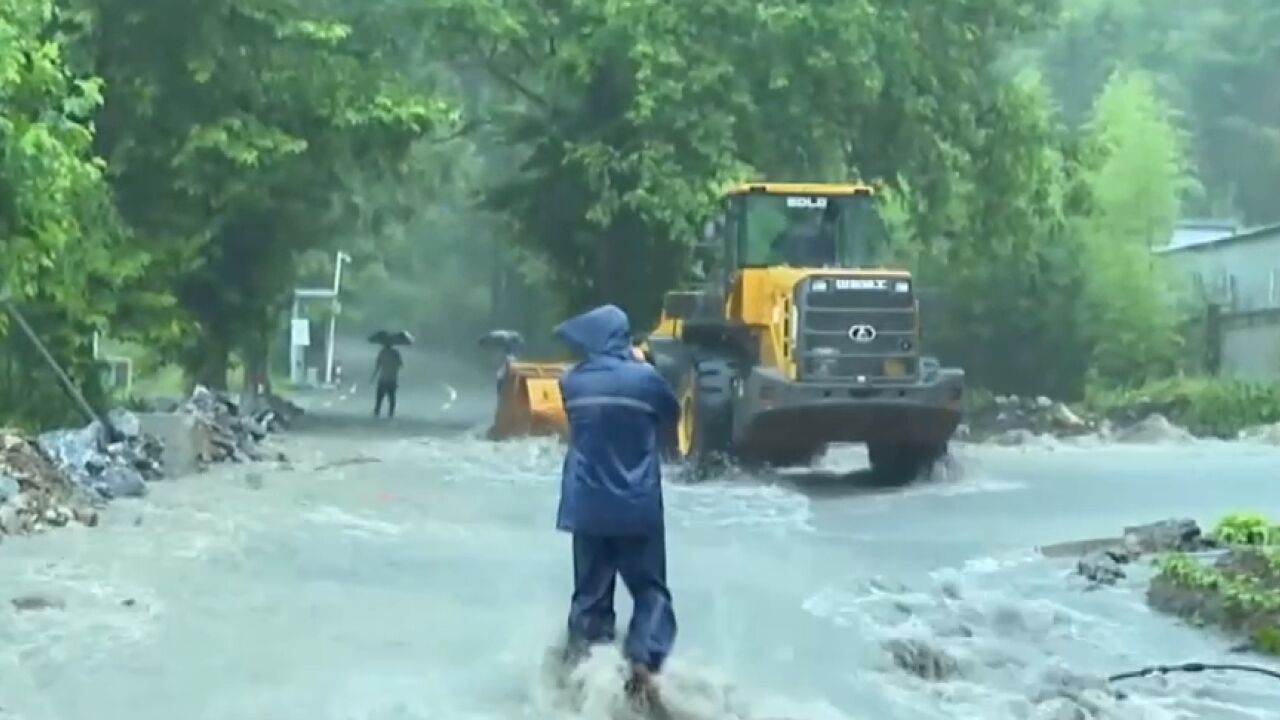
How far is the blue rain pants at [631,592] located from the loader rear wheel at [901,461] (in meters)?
14.8

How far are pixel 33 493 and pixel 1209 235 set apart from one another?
169 feet

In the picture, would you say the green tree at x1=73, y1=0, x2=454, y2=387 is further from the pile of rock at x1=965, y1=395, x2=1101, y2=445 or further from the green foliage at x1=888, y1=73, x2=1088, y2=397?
the pile of rock at x1=965, y1=395, x2=1101, y2=445

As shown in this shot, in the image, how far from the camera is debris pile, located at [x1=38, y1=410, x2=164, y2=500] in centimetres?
2253

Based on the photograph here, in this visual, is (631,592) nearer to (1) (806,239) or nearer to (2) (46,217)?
(2) (46,217)

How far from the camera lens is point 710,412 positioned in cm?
2573

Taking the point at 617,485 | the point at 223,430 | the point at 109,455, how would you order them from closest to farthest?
the point at 617,485
the point at 109,455
the point at 223,430

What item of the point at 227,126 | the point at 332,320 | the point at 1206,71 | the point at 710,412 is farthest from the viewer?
the point at 1206,71

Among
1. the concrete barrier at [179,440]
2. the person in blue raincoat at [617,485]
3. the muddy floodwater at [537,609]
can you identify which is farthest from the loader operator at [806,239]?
the person in blue raincoat at [617,485]

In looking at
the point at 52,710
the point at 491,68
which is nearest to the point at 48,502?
the point at 52,710

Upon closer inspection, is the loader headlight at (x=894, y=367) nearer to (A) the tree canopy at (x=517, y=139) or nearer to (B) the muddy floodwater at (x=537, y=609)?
(B) the muddy floodwater at (x=537, y=609)

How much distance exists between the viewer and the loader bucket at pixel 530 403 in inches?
1276

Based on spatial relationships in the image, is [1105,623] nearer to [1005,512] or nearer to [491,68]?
[1005,512]

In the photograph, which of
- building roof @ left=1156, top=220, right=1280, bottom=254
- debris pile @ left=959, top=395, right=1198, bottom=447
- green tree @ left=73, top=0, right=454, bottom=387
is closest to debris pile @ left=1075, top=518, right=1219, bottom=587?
green tree @ left=73, top=0, right=454, bottom=387

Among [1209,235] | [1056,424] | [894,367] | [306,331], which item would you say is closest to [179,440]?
[894,367]
